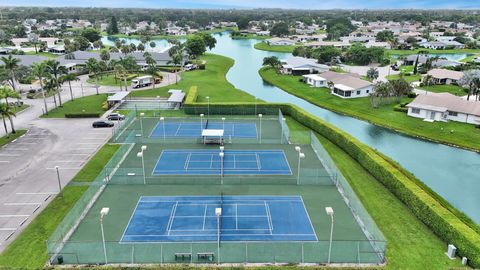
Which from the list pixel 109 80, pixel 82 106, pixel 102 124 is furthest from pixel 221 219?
pixel 109 80

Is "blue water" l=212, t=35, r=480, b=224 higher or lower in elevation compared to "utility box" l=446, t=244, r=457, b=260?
lower

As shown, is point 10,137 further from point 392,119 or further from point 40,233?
point 392,119

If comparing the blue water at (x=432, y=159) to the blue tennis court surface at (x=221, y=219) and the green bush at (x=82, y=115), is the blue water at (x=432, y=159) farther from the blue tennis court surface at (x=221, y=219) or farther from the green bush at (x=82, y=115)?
the green bush at (x=82, y=115)

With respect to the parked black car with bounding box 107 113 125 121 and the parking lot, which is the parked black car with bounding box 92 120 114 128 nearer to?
the parking lot

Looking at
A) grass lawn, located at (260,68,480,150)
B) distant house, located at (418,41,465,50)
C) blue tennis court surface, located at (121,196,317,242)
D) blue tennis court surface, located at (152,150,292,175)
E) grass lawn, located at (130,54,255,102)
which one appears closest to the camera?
blue tennis court surface, located at (121,196,317,242)

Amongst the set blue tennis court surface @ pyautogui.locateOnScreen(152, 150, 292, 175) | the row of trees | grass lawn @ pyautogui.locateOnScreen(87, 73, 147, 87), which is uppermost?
the row of trees

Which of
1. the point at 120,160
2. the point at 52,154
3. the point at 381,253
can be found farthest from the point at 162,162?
the point at 381,253

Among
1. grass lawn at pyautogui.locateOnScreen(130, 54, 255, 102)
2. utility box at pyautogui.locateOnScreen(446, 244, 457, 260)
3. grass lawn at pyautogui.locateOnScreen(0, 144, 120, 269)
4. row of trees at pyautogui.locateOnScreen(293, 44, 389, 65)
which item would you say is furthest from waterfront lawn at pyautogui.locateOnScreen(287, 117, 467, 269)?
row of trees at pyautogui.locateOnScreen(293, 44, 389, 65)

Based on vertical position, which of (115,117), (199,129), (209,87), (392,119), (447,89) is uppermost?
(209,87)
